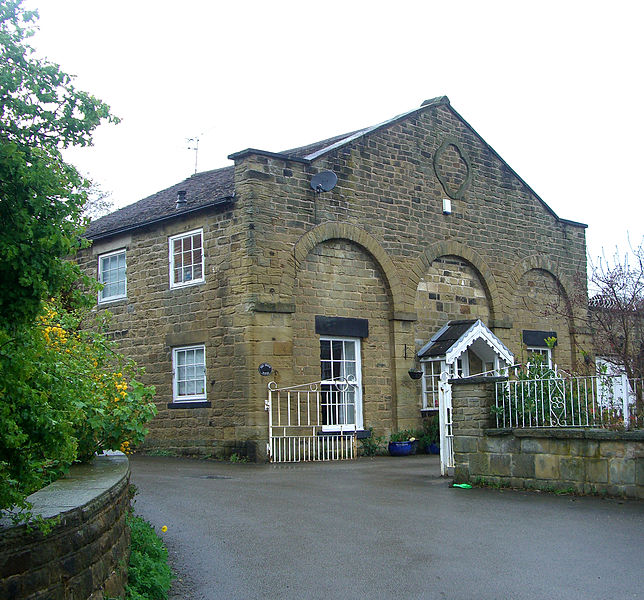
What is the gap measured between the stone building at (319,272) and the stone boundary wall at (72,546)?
10575mm

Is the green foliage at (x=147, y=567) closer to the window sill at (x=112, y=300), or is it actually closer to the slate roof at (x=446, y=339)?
the slate roof at (x=446, y=339)

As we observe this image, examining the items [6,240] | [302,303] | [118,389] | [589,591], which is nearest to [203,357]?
[302,303]

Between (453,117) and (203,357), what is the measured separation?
32.3 feet

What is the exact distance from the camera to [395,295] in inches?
778

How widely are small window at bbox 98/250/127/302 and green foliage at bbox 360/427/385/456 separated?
7.05 metres

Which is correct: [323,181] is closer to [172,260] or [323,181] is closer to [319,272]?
[319,272]

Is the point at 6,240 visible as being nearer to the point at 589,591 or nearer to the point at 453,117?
the point at 589,591

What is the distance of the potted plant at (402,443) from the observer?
61.6ft

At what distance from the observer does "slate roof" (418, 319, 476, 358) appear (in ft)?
64.6

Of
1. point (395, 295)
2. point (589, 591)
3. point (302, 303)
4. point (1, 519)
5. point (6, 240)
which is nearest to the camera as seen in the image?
point (6, 240)

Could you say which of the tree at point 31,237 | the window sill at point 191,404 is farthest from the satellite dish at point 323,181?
the tree at point 31,237

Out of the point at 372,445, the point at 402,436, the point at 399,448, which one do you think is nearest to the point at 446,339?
the point at 402,436

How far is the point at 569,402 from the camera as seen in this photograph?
1185cm

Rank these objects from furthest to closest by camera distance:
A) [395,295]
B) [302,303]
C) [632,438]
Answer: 1. [395,295]
2. [302,303]
3. [632,438]
